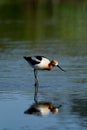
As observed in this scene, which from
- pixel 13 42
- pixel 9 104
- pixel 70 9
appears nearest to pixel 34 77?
pixel 9 104

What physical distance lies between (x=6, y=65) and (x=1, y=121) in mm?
7864

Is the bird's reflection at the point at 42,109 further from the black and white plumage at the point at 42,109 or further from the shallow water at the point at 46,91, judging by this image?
the shallow water at the point at 46,91

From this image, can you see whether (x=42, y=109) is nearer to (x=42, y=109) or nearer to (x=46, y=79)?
(x=42, y=109)

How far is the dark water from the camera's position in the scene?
43.0 feet

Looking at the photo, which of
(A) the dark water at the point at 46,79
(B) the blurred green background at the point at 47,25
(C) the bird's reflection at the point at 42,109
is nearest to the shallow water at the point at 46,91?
(A) the dark water at the point at 46,79

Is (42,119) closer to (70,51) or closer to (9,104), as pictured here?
(9,104)

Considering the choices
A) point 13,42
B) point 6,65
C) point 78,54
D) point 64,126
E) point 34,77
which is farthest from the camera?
point 13,42

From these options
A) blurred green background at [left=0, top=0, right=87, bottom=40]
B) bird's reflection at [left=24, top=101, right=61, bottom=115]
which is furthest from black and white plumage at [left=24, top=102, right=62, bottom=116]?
blurred green background at [left=0, top=0, right=87, bottom=40]

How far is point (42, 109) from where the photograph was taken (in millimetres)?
14094

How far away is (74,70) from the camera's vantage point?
19391 millimetres

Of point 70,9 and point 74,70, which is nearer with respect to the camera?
point 74,70

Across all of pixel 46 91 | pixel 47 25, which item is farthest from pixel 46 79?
pixel 47 25

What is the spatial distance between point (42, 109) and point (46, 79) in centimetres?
396

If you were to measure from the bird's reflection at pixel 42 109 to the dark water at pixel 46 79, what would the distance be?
0.44 feet
